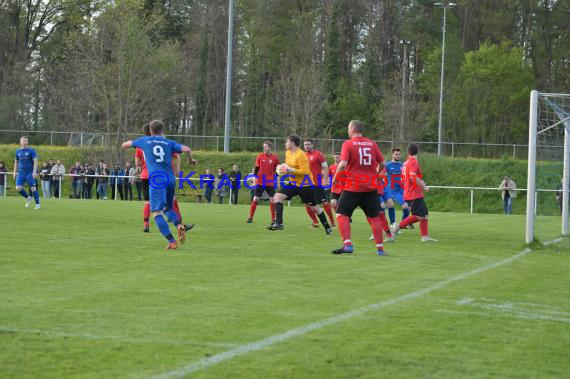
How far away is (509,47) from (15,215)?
4795cm

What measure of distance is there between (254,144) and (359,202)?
44.8 meters

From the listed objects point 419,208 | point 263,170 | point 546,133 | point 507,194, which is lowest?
point 419,208

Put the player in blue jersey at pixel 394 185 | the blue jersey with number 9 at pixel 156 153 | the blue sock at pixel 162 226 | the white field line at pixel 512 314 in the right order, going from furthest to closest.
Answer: the player in blue jersey at pixel 394 185, the blue jersey with number 9 at pixel 156 153, the blue sock at pixel 162 226, the white field line at pixel 512 314

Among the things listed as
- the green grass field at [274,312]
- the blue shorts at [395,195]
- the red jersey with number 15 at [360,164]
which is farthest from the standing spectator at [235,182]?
the red jersey with number 15 at [360,164]

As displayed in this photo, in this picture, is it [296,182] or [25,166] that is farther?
[25,166]

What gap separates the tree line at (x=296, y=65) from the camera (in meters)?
55.1

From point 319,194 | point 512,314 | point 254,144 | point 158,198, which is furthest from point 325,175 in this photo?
point 254,144

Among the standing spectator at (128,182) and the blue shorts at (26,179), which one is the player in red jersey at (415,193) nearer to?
the blue shorts at (26,179)

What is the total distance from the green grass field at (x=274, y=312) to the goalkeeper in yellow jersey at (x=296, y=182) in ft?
12.4

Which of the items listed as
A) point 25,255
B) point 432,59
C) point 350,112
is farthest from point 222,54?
point 25,255

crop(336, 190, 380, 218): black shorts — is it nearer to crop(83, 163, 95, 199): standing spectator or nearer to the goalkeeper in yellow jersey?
the goalkeeper in yellow jersey

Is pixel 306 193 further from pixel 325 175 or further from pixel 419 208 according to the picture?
pixel 419 208

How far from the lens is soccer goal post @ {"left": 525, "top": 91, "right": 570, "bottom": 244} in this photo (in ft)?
50.0

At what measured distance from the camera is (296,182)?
57.8ft
